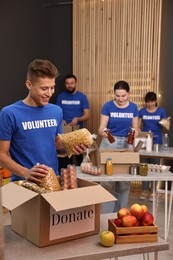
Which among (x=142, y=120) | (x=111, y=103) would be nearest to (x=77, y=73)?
(x=142, y=120)

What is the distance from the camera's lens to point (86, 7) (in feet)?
20.7

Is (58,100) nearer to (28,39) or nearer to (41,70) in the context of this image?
(28,39)

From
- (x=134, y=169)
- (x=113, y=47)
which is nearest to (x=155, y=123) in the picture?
(x=113, y=47)

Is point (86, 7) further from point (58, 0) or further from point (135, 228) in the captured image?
point (135, 228)

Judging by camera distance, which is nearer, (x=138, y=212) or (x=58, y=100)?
(x=138, y=212)

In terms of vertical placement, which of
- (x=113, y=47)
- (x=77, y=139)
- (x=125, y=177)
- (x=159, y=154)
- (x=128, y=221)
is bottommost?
(x=159, y=154)

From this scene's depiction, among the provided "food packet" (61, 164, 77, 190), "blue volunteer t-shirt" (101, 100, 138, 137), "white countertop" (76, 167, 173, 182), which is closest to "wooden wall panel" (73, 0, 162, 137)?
"blue volunteer t-shirt" (101, 100, 138, 137)

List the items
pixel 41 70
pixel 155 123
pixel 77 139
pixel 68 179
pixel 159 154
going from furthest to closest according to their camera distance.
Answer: pixel 155 123 < pixel 159 154 < pixel 41 70 < pixel 77 139 < pixel 68 179

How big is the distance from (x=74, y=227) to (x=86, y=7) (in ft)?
17.4

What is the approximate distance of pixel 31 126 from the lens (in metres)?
2.11

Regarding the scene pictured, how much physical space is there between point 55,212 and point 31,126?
26.2 inches

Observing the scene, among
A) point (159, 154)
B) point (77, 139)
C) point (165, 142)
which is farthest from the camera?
point (165, 142)

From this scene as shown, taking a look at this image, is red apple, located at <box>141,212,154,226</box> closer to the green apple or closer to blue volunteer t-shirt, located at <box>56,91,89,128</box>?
the green apple

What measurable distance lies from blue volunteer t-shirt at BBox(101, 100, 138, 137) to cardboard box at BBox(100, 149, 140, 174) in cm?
102
